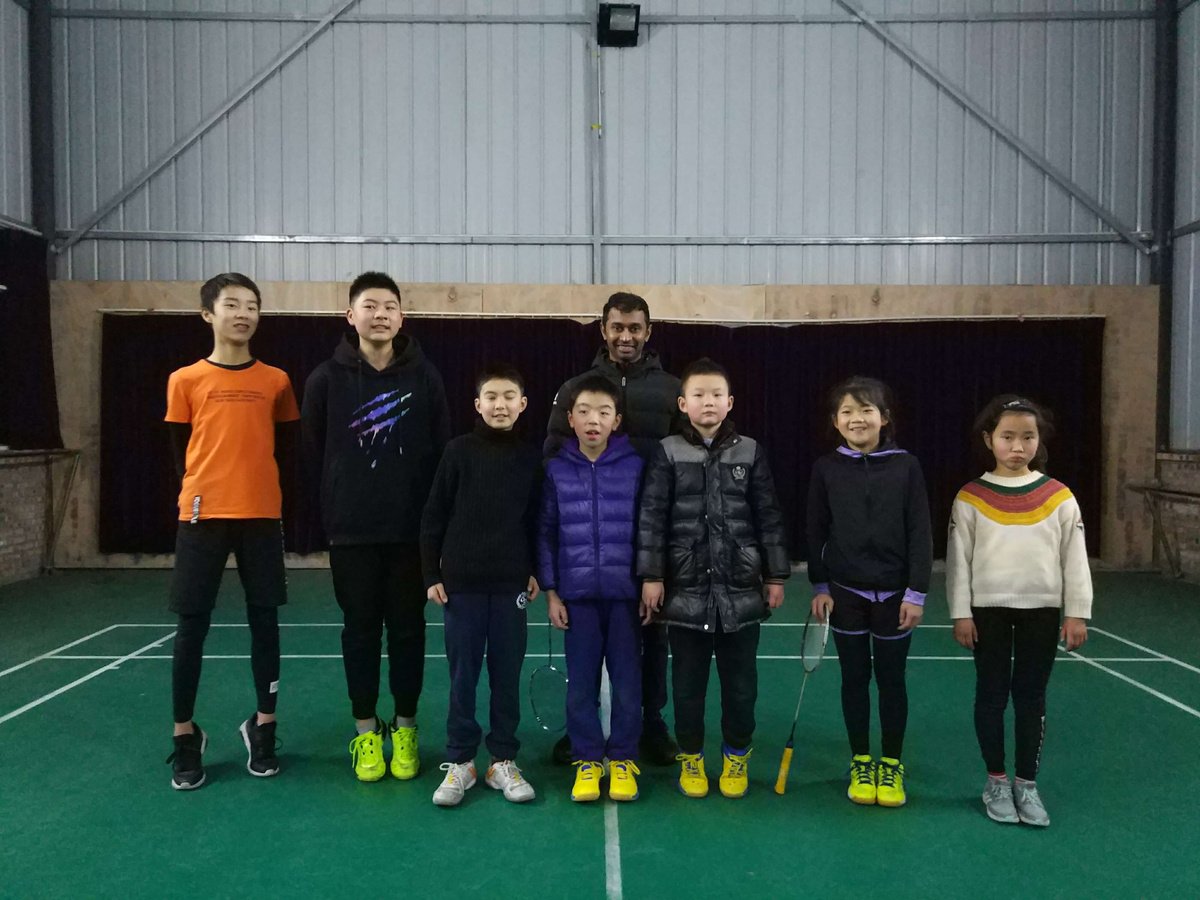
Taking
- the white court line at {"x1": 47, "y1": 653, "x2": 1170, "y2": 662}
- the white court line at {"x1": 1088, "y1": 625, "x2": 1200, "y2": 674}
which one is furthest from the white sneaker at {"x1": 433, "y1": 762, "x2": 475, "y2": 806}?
the white court line at {"x1": 1088, "y1": 625, "x2": 1200, "y2": 674}

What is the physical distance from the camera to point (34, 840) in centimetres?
260

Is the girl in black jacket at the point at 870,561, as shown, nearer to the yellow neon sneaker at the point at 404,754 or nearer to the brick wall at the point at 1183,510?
the yellow neon sneaker at the point at 404,754

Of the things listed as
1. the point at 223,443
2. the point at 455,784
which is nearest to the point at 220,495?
the point at 223,443

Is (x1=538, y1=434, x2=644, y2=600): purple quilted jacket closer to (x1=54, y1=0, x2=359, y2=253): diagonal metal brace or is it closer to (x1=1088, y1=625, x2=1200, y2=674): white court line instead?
(x1=1088, y1=625, x2=1200, y2=674): white court line

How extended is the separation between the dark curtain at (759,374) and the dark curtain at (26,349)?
528 mm

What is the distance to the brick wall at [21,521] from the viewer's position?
24.6 ft

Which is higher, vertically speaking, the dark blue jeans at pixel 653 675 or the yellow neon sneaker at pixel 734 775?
the dark blue jeans at pixel 653 675

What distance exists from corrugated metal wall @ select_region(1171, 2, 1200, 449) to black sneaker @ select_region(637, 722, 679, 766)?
7245mm

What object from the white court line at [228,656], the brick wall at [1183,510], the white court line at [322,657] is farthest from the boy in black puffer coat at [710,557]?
the brick wall at [1183,510]

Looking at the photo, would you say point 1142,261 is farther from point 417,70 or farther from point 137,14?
point 137,14

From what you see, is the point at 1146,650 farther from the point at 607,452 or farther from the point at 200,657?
the point at 200,657

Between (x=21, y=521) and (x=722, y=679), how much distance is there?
7596mm

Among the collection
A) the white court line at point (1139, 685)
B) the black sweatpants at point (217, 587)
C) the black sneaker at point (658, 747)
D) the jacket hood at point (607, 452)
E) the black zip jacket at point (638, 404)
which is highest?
the black zip jacket at point (638, 404)

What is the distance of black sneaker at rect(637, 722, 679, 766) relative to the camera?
10.5ft
